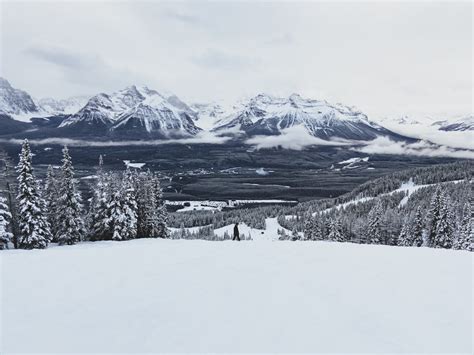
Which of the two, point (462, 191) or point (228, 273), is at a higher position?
point (228, 273)

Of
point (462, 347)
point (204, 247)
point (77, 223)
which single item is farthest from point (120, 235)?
point (462, 347)

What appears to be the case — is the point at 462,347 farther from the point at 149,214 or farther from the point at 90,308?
the point at 149,214

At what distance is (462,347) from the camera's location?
8.80 m

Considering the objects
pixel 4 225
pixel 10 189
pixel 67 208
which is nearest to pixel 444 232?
pixel 67 208

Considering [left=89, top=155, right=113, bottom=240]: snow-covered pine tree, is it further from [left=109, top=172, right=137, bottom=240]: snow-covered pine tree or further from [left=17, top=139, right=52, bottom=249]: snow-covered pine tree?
[left=17, top=139, right=52, bottom=249]: snow-covered pine tree

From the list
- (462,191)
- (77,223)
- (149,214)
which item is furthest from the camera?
(462,191)

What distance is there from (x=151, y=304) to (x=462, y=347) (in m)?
9.39

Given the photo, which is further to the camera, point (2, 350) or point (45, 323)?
point (45, 323)

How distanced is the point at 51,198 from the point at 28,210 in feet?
21.2

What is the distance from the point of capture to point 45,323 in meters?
9.83

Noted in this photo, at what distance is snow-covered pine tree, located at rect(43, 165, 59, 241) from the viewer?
3481 cm

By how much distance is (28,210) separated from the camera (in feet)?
97.7

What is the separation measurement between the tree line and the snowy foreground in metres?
14.7

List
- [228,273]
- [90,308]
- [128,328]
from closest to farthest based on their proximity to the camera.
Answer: [128,328] < [90,308] < [228,273]
